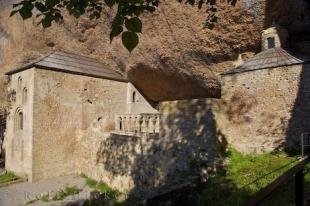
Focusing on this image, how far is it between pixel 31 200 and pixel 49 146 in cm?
384

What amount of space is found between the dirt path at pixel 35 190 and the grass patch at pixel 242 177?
6.79 metres

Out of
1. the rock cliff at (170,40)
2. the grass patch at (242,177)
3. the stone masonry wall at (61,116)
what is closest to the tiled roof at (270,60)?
the rock cliff at (170,40)

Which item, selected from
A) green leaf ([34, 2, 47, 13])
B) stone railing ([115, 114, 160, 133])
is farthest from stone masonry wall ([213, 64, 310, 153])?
green leaf ([34, 2, 47, 13])

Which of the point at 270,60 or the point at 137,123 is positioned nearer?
the point at 270,60

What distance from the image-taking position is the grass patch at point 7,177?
18438 mm

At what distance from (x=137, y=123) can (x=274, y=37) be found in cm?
855

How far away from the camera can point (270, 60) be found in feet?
44.8

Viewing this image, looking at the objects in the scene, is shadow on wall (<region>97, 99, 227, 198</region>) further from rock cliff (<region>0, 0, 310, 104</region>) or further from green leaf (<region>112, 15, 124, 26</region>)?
green leaf (<region>112, 15, 124, 26</region>)

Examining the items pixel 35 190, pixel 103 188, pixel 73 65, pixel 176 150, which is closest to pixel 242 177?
pixel 176 150

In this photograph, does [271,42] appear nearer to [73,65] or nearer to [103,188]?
[103,188]

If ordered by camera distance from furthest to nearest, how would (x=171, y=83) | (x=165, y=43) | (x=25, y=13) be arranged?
(x=171, y=83)
(x=165, y=43)
(x=25, y=13)

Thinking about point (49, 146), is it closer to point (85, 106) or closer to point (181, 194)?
point (85, 106)

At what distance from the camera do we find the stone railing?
18516 millimetres

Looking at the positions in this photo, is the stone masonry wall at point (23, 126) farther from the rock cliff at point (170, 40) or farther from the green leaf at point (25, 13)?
the green leaf at point (25, 13)
